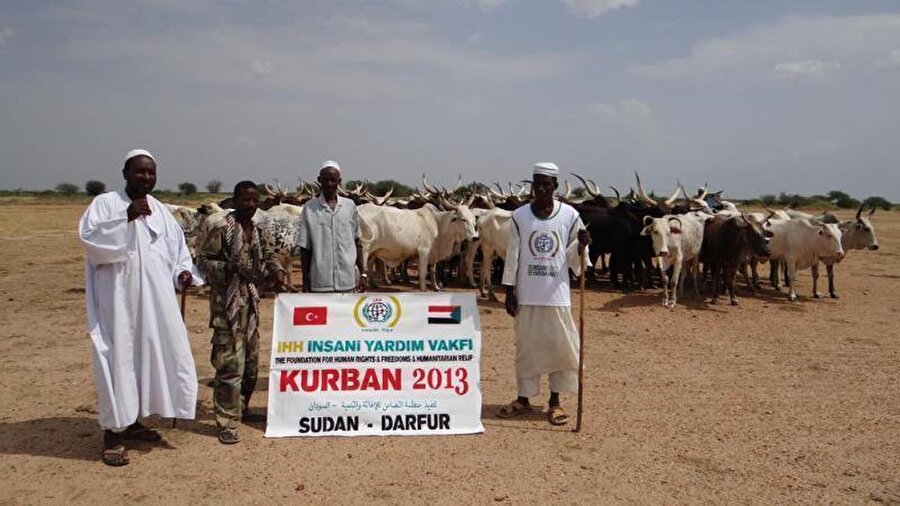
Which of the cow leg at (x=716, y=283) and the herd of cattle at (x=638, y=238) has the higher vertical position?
the herd of cattle at (x=638, y=238)

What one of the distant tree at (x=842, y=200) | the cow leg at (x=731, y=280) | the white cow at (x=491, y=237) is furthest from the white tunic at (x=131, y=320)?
the distant tree at (x=842, y=200)

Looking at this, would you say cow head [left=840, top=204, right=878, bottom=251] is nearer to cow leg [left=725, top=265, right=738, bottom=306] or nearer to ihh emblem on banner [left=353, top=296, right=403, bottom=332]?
cow leg [left=725, top=265, right=738, bottom=306]

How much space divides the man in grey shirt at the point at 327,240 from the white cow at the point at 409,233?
254 inches

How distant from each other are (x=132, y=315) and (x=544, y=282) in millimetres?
3035

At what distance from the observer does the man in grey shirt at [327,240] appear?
541 centimetres

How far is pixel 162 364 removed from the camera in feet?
15.4

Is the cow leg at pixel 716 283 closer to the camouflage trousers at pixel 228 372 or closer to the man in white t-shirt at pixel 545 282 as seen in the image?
the man in white t-shirt at pixel 545 282

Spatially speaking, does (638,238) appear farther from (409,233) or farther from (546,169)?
(546,169)

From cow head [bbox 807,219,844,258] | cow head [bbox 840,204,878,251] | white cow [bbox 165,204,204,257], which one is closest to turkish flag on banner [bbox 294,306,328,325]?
white cow [bbox 165,204,204,257]

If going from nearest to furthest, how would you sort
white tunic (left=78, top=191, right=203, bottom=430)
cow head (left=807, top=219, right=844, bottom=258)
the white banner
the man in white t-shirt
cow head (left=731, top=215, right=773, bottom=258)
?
white tunic (left=78, top=191, right=203, bottom=430) → the white banner → the man in white t-shirt → cow head (left=731, top=215, right=773, bottom=258) → cow head (left=807, top=219, right=844, bottom=258)

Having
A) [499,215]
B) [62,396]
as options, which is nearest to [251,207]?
[62,396]

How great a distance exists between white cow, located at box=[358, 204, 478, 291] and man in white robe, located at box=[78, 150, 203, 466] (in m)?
7.23

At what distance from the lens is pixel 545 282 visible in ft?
17.5

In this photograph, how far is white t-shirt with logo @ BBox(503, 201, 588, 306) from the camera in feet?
17.4
